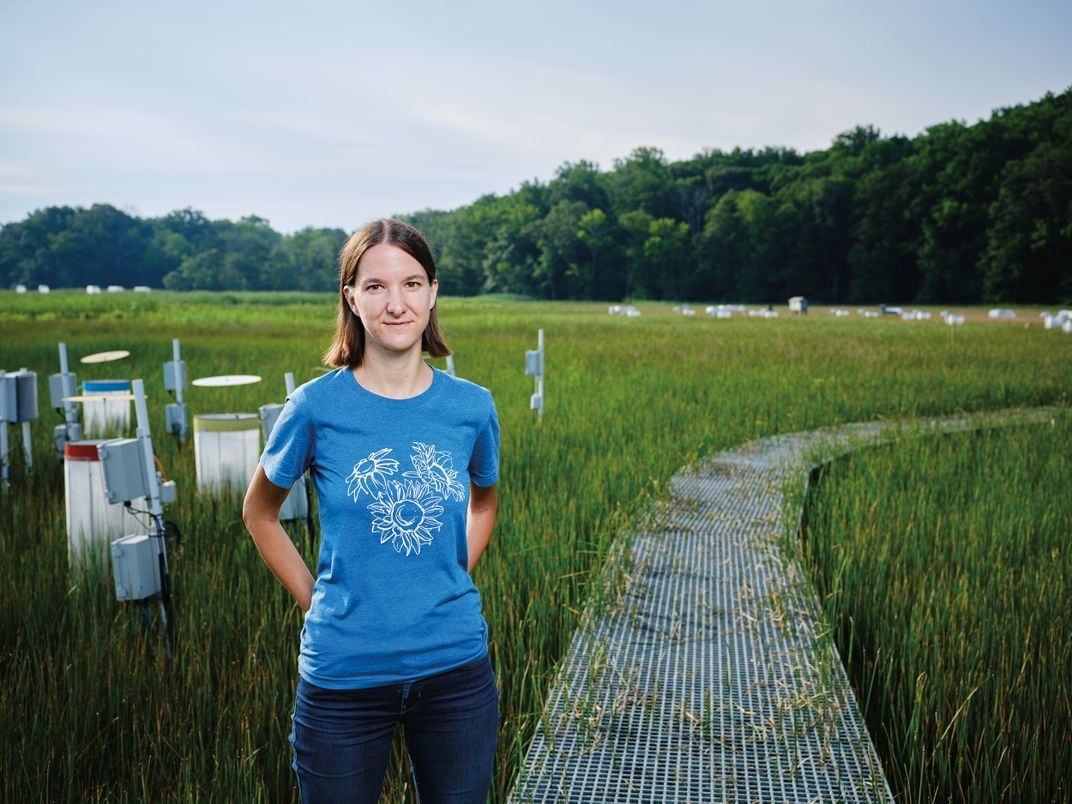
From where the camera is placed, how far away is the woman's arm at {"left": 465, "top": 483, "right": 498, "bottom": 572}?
6.35 feet

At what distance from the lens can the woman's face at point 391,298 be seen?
164 cm

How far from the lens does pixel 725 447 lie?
26.8 feet

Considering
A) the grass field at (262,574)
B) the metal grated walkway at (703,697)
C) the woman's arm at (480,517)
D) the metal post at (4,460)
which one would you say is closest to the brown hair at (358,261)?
the woman's arm at (480,517)

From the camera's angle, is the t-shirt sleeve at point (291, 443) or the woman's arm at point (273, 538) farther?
the woman's arm at point (273, 538)

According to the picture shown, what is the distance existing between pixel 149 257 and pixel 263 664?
128 m

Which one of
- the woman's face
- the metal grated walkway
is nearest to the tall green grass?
the metal grated walkway

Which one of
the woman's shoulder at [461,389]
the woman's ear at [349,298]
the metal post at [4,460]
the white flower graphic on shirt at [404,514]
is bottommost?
the metal post at [4,460]

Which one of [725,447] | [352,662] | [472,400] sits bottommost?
[725,447]

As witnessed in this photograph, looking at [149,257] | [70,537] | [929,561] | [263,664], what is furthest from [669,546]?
[149,257]

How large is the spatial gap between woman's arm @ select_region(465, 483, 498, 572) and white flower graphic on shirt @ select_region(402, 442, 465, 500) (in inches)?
11.3

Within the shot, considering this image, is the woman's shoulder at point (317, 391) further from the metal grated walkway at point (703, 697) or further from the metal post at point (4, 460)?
the metal post at point (4, 460)

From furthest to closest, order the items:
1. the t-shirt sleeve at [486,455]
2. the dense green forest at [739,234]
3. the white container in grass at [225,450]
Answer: the dense green forest at [739,234]
the white container in grass at [225,450]
the t-shirt sleeve at [486,455]

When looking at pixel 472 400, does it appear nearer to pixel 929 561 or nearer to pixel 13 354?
pixel 929 561

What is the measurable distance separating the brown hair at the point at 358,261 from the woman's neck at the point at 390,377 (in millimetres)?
50
